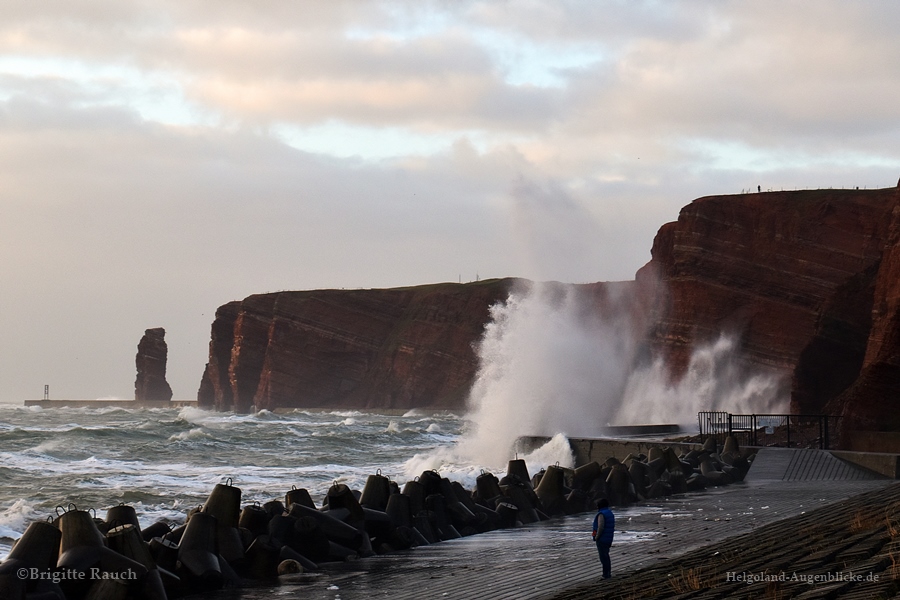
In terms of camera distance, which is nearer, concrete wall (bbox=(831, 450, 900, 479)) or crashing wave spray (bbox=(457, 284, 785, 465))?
concrete wall (bbox=(831, 450, 900, 479))

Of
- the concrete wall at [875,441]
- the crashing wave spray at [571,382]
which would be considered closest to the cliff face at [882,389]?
the concrete wall at [875,441]

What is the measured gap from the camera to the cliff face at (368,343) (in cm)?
11131

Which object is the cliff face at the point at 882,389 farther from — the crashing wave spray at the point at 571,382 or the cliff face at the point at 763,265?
the cliff face at the point at 763,265

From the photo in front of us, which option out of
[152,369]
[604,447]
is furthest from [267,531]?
[152,369]

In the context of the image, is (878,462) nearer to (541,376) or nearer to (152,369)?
(541,376)

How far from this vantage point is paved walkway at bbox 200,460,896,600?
8500 millimetres

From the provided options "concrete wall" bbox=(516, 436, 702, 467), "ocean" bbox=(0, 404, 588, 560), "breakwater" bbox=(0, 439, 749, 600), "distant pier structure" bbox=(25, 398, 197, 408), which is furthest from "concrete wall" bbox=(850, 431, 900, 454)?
"distant pier structure" bbox=(25, 398, 197, 408)

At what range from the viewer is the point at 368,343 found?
381 ft

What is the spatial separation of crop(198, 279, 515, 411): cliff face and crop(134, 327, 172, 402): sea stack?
2119 inches

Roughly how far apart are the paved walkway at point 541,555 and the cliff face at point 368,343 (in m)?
Answer: 94.4

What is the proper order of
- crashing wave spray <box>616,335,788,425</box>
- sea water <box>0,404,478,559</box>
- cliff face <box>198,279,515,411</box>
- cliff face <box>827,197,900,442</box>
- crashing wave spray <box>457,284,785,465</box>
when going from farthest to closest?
1. cliff face <box>198,279,515,411</box>
2. crashing wave spray <box>616,335,788,425</box>
3. crashing wave spray <box>457,284,785,465</box>
4. cliff face <box>827,197,900,442</box>
5. sea water <box>0,404,478,559</box>

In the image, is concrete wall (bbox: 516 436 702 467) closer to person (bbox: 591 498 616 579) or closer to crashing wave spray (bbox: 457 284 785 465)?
crashing wave spray (bbox: 457 284 785 465)

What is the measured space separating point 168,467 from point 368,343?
8944 centimetres

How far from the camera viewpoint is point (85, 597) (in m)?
8.23
